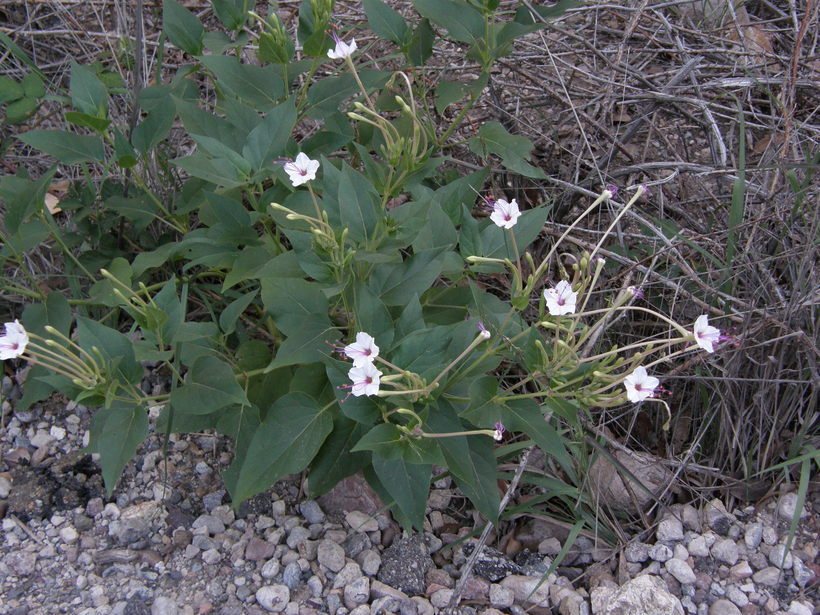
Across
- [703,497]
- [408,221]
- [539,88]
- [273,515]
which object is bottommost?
[273,515]

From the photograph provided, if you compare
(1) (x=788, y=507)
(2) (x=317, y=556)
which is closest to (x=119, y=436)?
(2) (x=317, y=556)

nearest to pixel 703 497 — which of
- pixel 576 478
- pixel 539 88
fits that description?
pixel 576 478

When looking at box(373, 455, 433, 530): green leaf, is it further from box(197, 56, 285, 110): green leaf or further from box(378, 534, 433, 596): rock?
box(197, 56, 285, 110): green leaf

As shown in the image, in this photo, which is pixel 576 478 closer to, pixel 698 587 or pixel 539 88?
pixel 698 587

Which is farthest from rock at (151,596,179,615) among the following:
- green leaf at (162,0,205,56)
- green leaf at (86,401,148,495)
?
green leaf at (162,0,205,56)

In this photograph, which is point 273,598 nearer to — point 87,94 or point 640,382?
point 640,382
